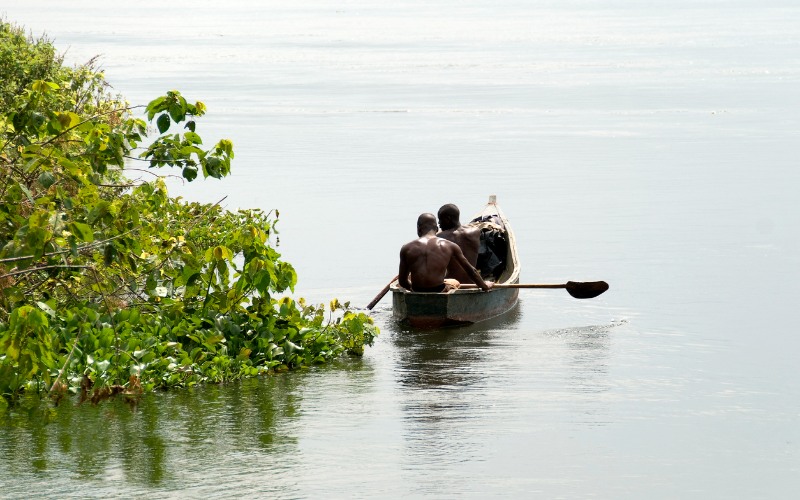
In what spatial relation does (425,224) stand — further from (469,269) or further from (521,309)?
(521,309)

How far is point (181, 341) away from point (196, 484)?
10.4 feet

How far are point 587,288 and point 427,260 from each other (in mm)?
2527

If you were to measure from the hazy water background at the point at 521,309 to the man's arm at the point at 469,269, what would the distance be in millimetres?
558

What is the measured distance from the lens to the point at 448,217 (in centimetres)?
1658

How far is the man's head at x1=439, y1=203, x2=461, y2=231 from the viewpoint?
1655 cm

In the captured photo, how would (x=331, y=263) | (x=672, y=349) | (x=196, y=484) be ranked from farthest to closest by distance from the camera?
(x=331, y=263) → (x=672, y=349) → (x=196, y=484)

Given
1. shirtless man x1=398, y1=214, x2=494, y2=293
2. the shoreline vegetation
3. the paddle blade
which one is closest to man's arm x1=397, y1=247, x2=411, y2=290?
shirtless man x1=398, y1=214, x2=494, y2=293

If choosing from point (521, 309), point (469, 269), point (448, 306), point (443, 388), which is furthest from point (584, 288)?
point (443, 388)

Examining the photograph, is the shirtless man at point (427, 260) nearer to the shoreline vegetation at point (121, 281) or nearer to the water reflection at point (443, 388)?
the water reflection at point (443, 388)

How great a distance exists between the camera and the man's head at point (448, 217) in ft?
54.3

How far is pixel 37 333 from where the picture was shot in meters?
10.9

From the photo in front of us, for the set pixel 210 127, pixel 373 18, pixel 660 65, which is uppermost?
pixel 373 18

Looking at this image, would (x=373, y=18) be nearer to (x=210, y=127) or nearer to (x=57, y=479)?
(x=210, y=127)

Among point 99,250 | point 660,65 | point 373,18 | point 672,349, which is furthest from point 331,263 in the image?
point 373,18
